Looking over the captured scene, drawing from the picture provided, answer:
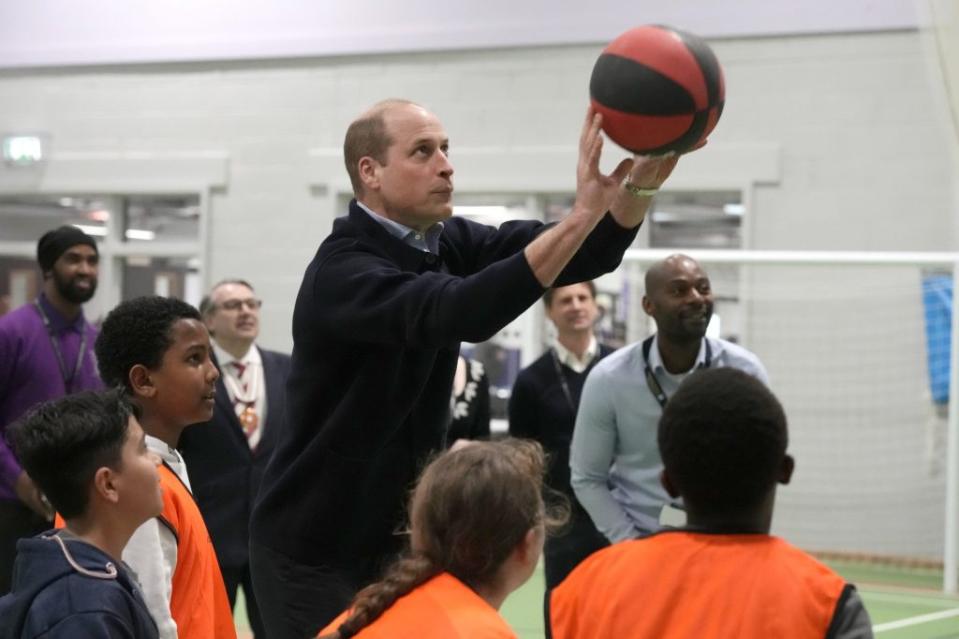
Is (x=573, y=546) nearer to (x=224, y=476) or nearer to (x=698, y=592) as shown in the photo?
(x=224, y=476)

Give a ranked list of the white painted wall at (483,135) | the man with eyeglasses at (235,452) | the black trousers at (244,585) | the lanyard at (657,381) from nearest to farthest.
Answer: the lanyard at (657,381)
the black trousers at (244,585)
the man with eyeglasses at (235,452)
the white painted wall at (483,135)

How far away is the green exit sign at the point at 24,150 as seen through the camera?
12164 millimetres

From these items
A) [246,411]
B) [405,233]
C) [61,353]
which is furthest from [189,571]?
[61,353]

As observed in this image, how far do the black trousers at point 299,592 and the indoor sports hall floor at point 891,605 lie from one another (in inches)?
148

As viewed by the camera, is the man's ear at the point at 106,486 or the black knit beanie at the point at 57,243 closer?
the man's ear at the point at 106,486

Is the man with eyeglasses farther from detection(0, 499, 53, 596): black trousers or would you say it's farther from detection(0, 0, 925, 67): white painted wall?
detection(0, 0, 925, 67): white painted wall

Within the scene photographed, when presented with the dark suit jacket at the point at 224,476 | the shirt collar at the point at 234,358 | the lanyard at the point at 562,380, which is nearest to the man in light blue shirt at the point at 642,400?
the lanyard at the point at 562,380

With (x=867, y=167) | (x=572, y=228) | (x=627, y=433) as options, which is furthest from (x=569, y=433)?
(x=867, y=167)

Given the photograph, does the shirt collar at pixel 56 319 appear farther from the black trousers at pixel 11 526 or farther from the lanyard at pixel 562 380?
the lanyard at pixel 562 380

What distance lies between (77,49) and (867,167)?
6876 mm

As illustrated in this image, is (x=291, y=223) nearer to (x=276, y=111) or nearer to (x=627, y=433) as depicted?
(x=276, y=111)

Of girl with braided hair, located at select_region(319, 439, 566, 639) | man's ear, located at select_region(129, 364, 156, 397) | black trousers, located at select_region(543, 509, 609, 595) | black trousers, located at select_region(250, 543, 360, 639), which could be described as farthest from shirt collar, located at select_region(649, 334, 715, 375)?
girl with braided hair, located at select_region(319, 439, 566, 639)

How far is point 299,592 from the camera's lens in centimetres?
308

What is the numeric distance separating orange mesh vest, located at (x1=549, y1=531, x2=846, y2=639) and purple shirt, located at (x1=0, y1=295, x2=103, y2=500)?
13.4 ft
